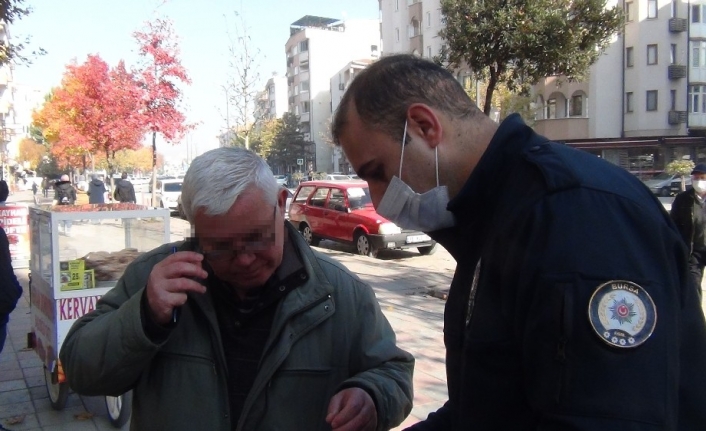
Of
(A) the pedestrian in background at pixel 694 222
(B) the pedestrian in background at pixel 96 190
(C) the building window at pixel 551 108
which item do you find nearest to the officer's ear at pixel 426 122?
(A) the pedestrian in background at pixel 694 222

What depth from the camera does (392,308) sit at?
28.1 ft

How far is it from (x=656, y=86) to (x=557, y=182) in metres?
45.5

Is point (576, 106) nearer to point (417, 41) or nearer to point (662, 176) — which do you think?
point (662, 176)

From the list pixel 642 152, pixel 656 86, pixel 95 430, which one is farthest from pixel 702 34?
pixel 95 430

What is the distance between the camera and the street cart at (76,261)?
4.70 meters

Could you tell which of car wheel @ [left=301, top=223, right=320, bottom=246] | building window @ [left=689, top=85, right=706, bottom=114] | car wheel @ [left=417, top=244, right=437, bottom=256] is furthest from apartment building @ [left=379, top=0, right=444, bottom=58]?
car wheel @ [left=417, top=244, right=437, bottom=256]

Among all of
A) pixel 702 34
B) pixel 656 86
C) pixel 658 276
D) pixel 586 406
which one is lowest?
pixel 586 406

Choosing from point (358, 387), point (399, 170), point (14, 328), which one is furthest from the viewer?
point (14, 328)

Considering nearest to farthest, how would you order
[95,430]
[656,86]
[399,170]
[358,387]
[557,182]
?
[557,182]
[399,170]
[358,387]
[95,430]
[656,86]

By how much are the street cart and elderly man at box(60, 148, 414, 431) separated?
9.47 feet

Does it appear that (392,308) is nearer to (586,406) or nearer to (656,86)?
(586,406)

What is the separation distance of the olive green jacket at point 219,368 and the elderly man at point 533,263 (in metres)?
0.51

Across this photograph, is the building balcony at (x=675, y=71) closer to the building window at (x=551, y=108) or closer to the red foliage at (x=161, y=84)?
the building window at (x=551, y=108)

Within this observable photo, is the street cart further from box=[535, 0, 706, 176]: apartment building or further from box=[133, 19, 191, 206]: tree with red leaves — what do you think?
box=[535, 0, 706, 176]: apartment building
